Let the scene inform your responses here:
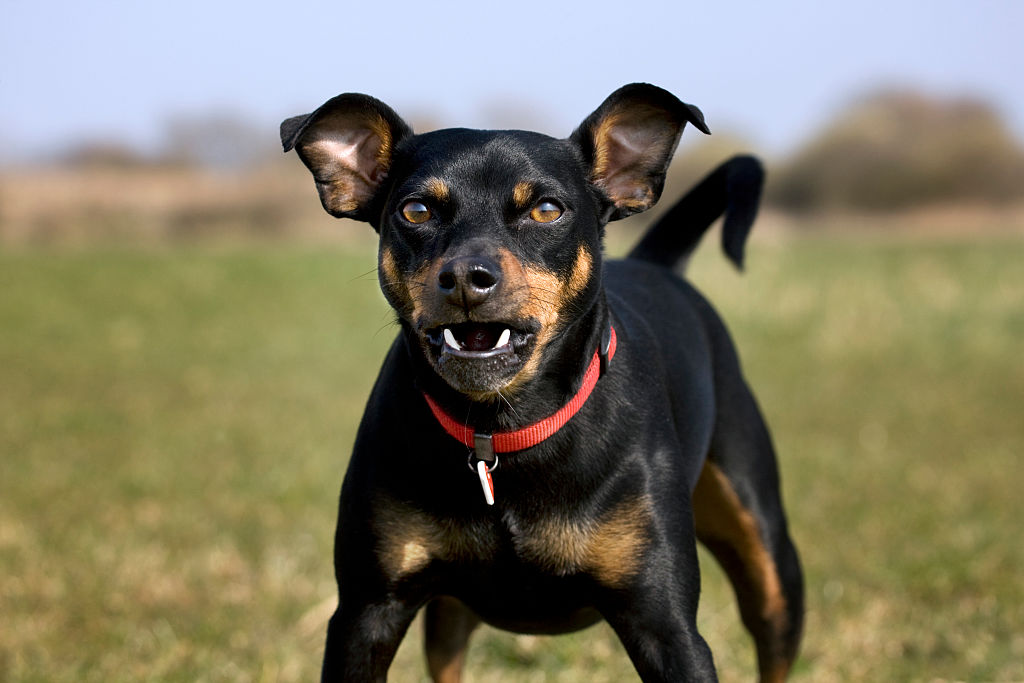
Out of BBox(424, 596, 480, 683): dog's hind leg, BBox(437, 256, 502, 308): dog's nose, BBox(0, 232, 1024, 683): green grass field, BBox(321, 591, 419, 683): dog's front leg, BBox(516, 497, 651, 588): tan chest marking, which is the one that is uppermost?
BBox(437, 256, 502, 308): dog's nose

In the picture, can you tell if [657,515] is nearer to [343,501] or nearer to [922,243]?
[343,501]

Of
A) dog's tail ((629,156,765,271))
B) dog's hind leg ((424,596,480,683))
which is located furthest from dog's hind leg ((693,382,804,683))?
dog's hind leg ((424,596,480,683))

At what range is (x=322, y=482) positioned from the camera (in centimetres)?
910

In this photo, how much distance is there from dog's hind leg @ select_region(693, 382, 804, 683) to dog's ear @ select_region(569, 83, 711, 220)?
1.07 m

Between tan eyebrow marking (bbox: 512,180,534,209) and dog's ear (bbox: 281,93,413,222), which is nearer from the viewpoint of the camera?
tan eyebrow marking (bbox: 512,180,534,209)

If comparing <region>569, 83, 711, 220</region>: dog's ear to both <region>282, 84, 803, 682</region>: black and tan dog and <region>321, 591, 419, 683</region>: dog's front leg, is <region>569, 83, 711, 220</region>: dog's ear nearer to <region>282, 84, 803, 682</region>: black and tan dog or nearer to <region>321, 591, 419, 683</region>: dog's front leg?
<region>282, 84, 803, 682</region>: black and tan dog

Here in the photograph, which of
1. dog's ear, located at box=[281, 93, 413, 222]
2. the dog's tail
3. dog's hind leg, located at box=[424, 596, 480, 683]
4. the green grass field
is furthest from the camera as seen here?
the green grass field

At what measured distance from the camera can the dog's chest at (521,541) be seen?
10.5 feet

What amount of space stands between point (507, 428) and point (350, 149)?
966 mm

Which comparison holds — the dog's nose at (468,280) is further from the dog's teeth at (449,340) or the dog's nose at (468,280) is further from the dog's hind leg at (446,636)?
the dog's hind leg at (446,636)

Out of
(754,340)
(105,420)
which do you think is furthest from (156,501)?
(754,340)

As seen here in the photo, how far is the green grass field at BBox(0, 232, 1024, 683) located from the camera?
5273 mm

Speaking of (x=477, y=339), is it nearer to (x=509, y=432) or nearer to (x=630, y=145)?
(x=509, y=432)

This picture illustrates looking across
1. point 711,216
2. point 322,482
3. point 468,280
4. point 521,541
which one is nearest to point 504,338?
point 468,280
